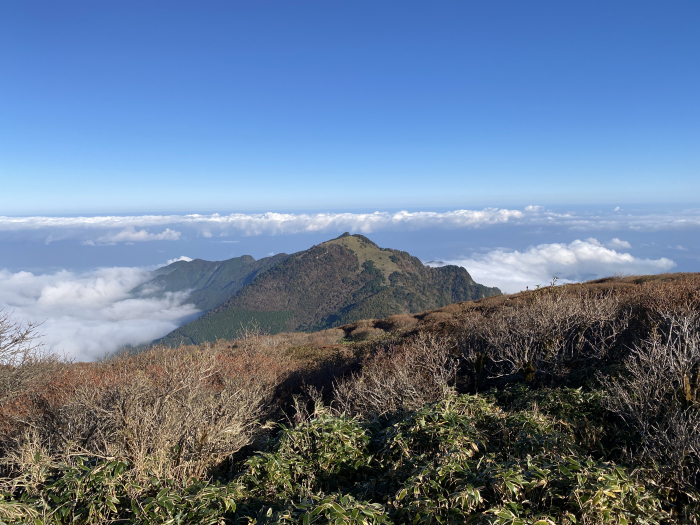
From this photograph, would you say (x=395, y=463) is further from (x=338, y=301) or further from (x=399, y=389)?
(x=338, y=301)

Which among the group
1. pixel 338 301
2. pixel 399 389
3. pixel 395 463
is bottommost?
pixel 338 301

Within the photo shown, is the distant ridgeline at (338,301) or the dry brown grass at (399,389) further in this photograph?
the distant ridgeline at (338,301)

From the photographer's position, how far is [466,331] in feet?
54.0

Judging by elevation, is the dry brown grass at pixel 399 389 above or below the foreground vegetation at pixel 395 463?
below

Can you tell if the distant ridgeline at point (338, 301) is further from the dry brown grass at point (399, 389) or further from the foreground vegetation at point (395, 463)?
the foreground vegetation at point (395, 463)

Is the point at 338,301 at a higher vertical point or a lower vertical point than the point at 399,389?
lower

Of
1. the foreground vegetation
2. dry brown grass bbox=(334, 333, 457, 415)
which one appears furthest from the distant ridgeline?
the foreground vegetation

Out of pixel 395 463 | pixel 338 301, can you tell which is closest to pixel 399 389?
pixel 395 463

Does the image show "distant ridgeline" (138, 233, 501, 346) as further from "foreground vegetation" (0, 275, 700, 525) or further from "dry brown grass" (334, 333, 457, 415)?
"foreground vegetation" (0, 275, 700, 525)

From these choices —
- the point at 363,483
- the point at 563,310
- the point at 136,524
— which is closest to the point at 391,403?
the point at 363,483

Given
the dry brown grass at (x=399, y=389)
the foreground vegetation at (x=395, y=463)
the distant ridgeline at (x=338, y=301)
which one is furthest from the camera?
the distant ridgeline at (x=338, y=301)

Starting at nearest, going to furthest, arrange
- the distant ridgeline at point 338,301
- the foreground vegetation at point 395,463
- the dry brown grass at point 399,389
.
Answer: the foreground vegetation at point 395,463, the dry brown grass at point 399,389, the distant ridgeline at point 338,301

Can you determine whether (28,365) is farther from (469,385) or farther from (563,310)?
(563,310)

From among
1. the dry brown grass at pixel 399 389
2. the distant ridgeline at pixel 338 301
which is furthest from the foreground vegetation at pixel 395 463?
the distant ridgeline at pixel 338 301
